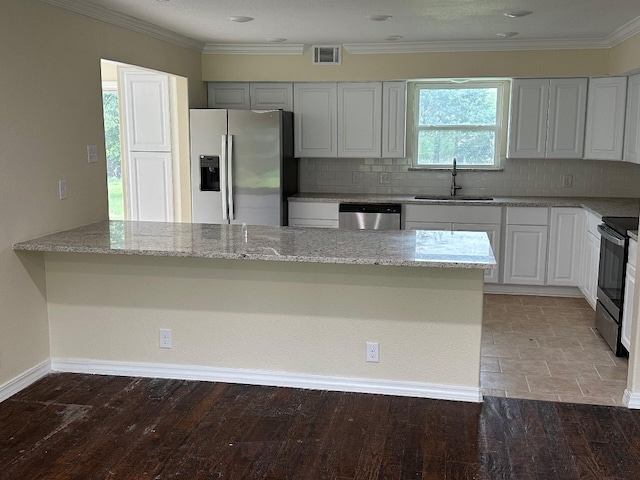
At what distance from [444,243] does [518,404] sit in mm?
986

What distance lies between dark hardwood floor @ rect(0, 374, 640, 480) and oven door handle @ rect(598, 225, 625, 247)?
1197mm

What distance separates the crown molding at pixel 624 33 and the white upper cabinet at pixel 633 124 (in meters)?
0.33

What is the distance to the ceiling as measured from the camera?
3994 millimetres

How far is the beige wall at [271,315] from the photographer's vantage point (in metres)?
3.47

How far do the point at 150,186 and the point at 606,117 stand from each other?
4.16 metres

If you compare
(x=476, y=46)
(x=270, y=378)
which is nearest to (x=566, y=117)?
(x=476, y=46)

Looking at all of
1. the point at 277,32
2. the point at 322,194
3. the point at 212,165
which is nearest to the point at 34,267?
the point at 212,165

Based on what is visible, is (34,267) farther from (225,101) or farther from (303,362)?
(225,101)

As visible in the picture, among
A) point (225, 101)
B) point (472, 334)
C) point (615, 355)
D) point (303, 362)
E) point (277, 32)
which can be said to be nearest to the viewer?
point (472, 334)

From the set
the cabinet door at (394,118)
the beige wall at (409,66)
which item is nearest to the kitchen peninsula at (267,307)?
the cabinet door at (394,118)

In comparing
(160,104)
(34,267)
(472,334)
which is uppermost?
(160,104)

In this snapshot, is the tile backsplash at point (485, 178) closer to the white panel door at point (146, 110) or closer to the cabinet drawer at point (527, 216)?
the cabinet drawer at point (527, 216)

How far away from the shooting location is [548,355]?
14.1ft

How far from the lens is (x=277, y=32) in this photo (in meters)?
5.15
